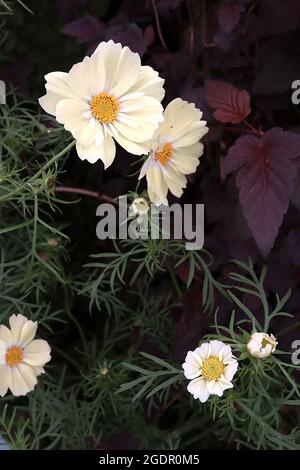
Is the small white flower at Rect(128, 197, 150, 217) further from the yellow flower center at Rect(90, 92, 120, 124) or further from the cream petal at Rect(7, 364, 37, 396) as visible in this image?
the cream petal at Rect(7, 364, 37, 396)

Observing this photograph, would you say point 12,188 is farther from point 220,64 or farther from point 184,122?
point 220,64

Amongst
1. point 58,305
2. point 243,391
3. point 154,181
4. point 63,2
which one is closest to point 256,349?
point 243,391

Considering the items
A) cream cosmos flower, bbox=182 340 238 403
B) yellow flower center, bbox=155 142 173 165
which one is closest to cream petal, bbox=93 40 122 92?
yellow flower center, bbox=155 142 173 165

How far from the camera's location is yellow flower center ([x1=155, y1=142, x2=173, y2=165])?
903 millimetres

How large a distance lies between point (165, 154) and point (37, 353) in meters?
0.34

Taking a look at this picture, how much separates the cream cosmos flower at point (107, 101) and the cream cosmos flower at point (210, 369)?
25 cm

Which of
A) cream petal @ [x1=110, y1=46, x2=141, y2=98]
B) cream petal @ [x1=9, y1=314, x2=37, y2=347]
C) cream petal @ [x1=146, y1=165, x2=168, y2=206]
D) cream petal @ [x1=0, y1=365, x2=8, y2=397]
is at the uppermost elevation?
cream petal @ [x1=110, y1=46, x2=141, y2=98]

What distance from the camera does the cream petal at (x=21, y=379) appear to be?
0.98 metres

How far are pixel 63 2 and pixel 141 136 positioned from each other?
49 cm

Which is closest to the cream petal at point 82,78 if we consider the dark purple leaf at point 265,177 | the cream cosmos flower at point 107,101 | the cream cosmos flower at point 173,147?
the cream cosmos flower at point 107,101

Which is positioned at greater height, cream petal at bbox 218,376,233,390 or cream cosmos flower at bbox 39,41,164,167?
cream cosmos flower at bbox 39,41,164,167

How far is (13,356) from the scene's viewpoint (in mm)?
981

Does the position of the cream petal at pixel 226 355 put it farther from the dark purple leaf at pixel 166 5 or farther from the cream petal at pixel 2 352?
the dark purple leaf at pixel 166 5

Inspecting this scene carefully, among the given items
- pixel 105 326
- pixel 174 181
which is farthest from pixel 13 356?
pixel 174 181
